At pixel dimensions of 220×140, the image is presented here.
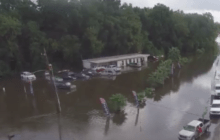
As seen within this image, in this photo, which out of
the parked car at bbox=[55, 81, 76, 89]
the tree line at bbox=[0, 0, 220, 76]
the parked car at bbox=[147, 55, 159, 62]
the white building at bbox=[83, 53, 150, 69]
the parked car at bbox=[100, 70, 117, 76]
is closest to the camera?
the parked car at bbox=[55, 81, 76, 89]

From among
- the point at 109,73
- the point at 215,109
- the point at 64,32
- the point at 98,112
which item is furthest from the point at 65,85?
the point at 215,109

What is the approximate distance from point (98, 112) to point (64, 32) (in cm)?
1941

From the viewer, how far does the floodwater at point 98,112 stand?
13852 millimetres

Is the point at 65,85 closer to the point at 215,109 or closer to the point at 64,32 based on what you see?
the point at 64,32

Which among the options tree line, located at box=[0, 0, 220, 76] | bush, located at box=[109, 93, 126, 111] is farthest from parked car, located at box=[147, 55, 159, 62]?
bush, located at box=[109, 93, 126, 111]

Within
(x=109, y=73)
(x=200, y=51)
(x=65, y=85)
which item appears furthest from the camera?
(x=200, y=51)

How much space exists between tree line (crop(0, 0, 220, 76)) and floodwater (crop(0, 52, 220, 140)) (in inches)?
204

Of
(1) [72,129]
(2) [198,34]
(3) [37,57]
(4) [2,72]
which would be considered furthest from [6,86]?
(2) [198,34]

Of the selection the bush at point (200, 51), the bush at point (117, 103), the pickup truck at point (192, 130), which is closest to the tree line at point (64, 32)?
the bush at point (200, 51)

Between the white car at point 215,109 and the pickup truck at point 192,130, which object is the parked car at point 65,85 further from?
the pickup truck at point 192,130

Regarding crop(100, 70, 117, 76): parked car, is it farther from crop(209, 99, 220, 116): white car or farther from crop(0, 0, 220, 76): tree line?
crop(209, 99, 220, 116): white car

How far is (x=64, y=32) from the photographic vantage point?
33656 millimetres

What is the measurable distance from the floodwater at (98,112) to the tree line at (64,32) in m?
5.17

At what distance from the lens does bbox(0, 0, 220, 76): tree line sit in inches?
1189
